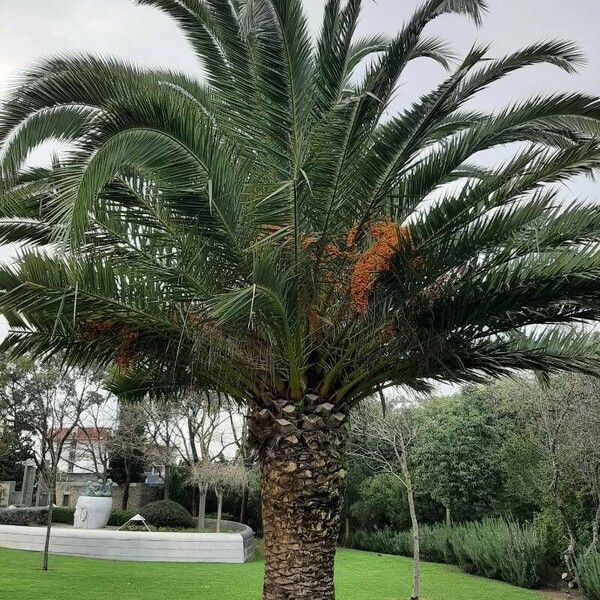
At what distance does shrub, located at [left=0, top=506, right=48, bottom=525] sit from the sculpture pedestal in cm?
418

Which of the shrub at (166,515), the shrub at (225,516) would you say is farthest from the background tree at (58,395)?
the shrub at (225,516)

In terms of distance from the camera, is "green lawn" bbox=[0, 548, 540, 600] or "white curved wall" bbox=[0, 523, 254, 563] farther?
"white curved wall" bbox=[0, 523, 254, 563]

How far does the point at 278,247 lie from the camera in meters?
5.41

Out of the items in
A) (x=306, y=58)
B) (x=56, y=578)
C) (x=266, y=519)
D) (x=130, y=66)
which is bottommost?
(x=56, y=578)

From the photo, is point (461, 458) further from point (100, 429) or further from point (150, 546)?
point (100, 429)

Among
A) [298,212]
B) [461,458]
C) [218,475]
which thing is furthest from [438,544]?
[298,212]

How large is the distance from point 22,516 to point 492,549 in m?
17.2

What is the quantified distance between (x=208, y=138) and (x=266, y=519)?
3.60 meters

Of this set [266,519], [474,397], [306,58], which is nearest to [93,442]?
[474,397]

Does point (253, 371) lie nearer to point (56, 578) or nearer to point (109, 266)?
point (109, 266)

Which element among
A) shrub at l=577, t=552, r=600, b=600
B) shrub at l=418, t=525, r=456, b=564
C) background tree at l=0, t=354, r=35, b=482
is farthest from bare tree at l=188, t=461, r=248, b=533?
shrub at l=577, t=552, r=600, b=600

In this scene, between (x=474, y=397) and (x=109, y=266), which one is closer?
(x=109, y=266)

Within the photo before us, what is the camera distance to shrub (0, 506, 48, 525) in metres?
23.7

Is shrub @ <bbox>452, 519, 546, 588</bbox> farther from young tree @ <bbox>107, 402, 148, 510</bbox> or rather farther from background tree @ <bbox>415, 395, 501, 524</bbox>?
young tree @ <bbox>107, 402, 148, 510</bbox>
